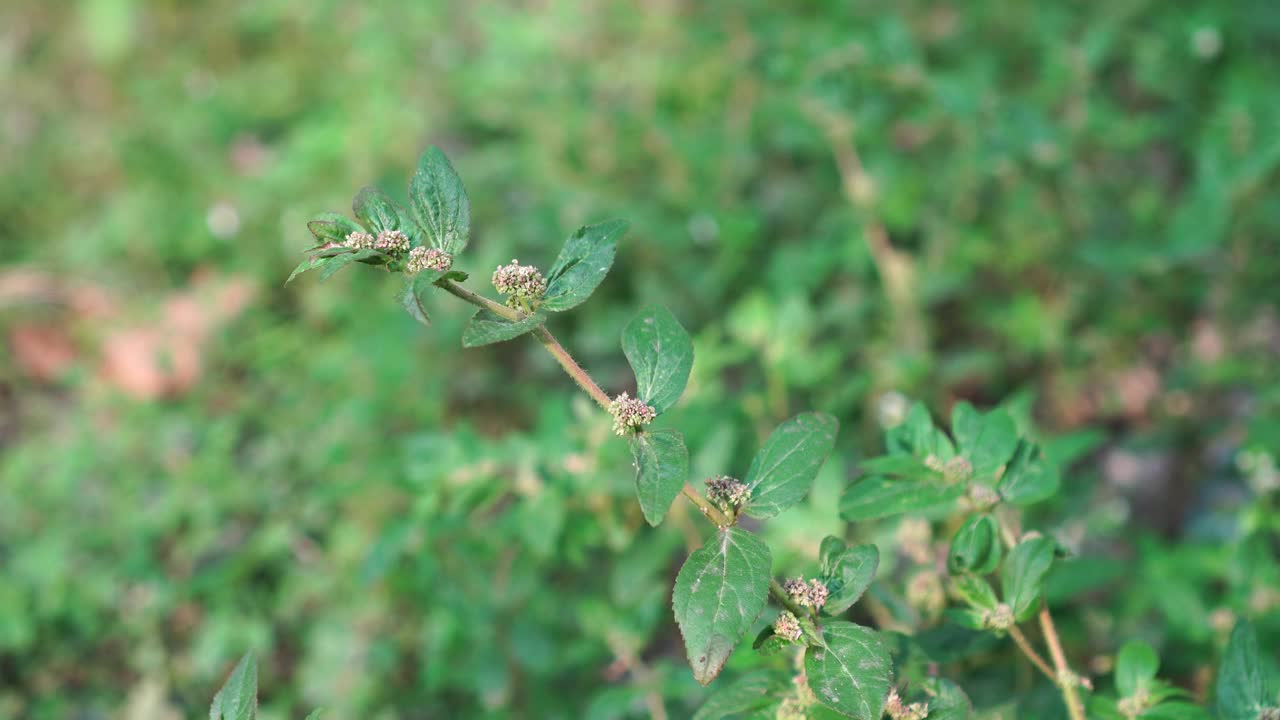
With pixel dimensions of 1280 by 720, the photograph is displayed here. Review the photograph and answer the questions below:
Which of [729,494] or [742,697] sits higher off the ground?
[729,494]

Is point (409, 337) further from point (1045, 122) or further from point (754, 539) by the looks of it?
point (754, 539)

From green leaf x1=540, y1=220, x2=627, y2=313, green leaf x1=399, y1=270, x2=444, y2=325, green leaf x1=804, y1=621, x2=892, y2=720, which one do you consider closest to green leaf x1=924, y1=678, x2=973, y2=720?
green leaf x1=804, y1=621, x2=892, y2=720

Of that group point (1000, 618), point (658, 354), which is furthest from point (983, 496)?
point (658, 354)

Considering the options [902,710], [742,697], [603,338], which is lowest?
[902,710]

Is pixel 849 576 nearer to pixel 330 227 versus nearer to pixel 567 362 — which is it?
pixel 567 362

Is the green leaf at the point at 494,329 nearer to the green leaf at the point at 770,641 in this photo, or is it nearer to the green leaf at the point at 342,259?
the green leaf at the point at 342,259

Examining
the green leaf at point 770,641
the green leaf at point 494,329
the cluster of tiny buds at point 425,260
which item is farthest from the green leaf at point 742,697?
the cluster of tiny buds at point 425,260
